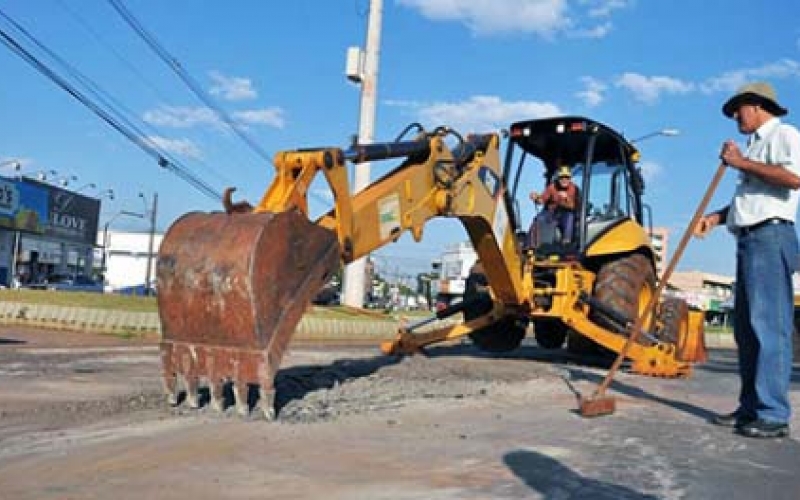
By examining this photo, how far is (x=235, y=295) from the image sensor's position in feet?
16.8

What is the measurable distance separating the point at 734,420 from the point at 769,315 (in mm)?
816

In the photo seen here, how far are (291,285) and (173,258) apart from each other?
80 cm

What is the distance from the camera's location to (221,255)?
522 cm

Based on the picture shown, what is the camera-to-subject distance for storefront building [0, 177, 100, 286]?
4984cm

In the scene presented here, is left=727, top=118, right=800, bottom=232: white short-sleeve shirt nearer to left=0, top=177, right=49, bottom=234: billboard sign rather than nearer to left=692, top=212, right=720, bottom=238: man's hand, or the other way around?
left=692, top=212, right=720, bottom=238: man's hand

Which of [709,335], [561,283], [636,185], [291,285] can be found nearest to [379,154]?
[291,285]

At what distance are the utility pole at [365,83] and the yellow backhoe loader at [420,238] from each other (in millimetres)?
10229

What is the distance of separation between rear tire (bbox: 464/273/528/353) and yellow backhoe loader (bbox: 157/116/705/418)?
0.02 m

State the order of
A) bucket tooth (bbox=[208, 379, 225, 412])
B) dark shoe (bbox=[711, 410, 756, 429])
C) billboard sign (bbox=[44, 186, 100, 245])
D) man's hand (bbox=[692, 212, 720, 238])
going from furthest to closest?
billboard sign (bbox=[44, 186, 100, 245]), man's hand (bbox=[692, 212, 720, 238]), dark shoe (bbox=[711, 410, 756, 429]), bucket tooth (bbox=[208, 379, 225, 412])

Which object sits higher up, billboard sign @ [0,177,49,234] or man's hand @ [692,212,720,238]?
billboard sign @ [0,177,49,234]

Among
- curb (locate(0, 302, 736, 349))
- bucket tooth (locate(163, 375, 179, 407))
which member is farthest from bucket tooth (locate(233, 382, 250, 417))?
curb (locate(0, 302, 736, 349))

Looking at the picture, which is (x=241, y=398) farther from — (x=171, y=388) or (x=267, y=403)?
(x=171, y=388)

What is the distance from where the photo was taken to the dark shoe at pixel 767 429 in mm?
5426

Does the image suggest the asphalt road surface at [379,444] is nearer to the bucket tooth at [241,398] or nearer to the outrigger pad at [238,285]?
the bucket tooth at [241,398]
